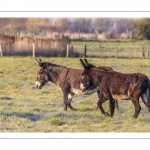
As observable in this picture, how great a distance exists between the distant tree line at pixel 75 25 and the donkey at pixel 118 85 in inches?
56.4

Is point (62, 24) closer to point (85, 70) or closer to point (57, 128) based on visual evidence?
point (85, 70)

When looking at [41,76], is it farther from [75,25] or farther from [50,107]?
[75,25]

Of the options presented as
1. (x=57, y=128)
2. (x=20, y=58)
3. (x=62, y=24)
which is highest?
(x=62, y=24)

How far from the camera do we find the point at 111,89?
34.3 feet

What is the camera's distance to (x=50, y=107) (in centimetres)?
1131

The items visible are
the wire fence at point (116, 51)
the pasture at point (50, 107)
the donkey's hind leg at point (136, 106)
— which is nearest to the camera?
the pasture at point (50, 107)

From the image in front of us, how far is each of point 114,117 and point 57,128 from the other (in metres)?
1.65

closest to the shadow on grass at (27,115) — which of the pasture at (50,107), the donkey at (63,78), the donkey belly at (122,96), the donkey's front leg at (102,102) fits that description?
the pasture at (50,107)

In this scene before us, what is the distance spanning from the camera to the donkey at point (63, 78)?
443 inches

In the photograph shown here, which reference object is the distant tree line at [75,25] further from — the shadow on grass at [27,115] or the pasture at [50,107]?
the shadow on grass at [27,115]

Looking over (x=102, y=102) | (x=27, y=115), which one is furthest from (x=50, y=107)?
(x=102, y=102)

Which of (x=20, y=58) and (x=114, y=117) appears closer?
(x=114, y=117)

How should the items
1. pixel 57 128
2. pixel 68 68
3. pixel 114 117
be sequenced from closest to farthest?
pixel 57 128
pixel 114 117
pixel 68 68
